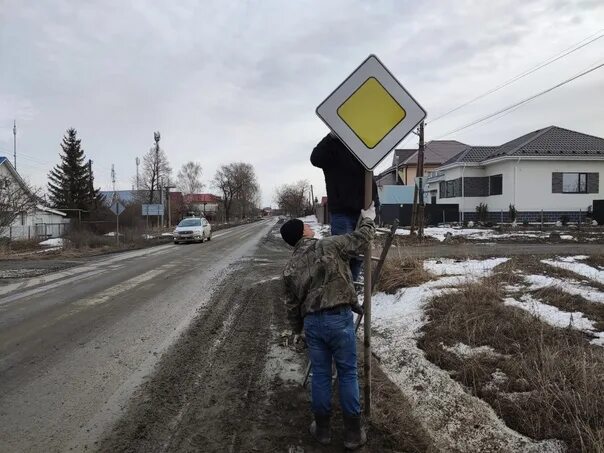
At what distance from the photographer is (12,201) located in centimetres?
2600

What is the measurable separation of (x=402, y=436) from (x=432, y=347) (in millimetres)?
1847

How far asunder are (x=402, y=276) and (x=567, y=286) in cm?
257

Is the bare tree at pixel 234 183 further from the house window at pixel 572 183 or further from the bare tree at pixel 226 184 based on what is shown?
the house window at pixel 572 183

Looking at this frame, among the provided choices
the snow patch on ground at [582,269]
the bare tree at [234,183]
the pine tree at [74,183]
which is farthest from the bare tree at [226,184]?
the snow patch on ground at [582,269]

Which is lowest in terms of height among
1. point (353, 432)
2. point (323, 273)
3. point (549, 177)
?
point (353, 432)

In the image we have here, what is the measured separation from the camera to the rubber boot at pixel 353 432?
3.36 metres

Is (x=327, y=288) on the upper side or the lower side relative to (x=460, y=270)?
upper

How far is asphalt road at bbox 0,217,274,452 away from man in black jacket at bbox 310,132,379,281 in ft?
8.19

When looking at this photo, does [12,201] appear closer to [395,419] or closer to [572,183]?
[395,419]

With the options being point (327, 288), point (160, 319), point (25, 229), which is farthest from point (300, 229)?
point (25, 229)

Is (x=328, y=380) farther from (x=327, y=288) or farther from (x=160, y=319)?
(x=160, y=319)

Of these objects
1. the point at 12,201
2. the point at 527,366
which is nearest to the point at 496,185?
the point at 12,201

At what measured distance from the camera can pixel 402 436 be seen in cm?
350

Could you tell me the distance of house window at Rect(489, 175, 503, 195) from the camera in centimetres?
3431
